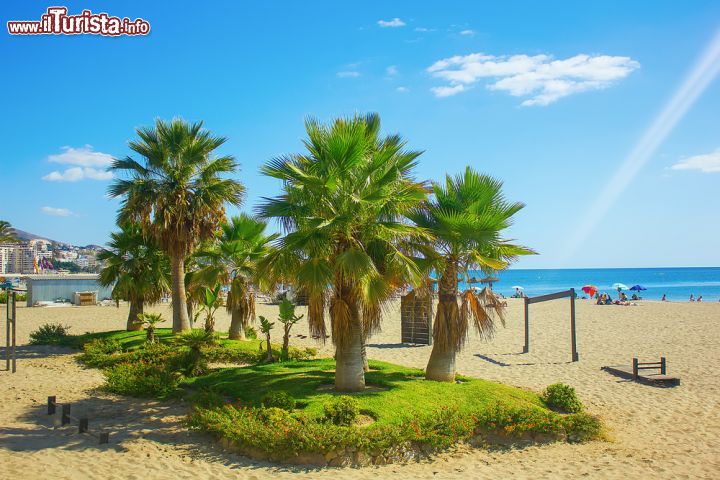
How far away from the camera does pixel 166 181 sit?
20.1 metres

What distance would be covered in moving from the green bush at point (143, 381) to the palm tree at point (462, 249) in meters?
7.06

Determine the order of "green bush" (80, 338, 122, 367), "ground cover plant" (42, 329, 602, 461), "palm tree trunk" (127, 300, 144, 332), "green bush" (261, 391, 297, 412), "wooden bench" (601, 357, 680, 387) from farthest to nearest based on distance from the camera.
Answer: "palm tree trunk" (127, 300, 144, 332) < "green bush" (80, 338, 122, 367) < "wooden bench" (601, 357, 680, 387) < "green bush" (261, 391, 297, 412) < "ground cover plant" (42, 329, 602, 461)

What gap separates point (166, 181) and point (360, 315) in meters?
11.3

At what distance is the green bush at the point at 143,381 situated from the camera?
14.1 m

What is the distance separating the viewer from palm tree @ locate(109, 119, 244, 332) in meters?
19.8

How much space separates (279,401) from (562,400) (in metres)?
6.69

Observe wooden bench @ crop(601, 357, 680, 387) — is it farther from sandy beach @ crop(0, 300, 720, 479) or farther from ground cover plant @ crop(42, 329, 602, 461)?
ground cover plant @ crop(42, 329, 602, 461)

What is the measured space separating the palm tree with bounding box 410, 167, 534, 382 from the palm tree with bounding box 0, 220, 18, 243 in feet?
105

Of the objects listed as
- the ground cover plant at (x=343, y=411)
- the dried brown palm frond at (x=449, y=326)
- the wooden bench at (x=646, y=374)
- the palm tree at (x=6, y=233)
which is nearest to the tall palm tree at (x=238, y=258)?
the ground cover plant at (x=343, y=411)

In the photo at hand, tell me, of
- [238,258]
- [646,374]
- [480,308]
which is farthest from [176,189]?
[646,374]

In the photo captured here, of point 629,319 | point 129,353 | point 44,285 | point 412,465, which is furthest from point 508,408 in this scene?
point 44,285

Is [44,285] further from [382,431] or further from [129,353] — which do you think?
[382,431]

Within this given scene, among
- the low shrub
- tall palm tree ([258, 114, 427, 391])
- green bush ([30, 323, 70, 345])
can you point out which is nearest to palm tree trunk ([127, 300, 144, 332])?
green bush ([30, 323, 70, 345])

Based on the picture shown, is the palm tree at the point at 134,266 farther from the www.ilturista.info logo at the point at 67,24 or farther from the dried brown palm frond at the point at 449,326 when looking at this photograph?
the dried brown palm frond at the point at 449,326
